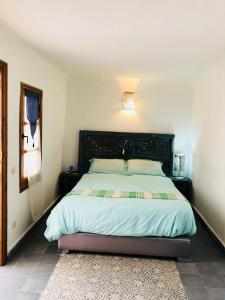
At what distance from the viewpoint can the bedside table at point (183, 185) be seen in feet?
16.0

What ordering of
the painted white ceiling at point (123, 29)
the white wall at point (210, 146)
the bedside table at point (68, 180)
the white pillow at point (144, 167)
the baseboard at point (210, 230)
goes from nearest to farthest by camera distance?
the painted white ceiling at point (123, 29), the baseboard at point (210, 230), the white wall at point (210, 146), the white pillow at point (144, 167), the bedside table at point (68, 180)

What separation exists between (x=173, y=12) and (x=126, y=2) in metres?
0.42

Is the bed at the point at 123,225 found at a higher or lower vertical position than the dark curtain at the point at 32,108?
lower

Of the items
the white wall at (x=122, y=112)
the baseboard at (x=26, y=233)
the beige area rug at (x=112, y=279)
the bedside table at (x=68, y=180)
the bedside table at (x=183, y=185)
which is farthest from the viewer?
the white wall at (x=122, y=112)

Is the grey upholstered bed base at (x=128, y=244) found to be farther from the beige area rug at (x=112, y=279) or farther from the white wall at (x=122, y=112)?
the white wall at (x=122, y=112)

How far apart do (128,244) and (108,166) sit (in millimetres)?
2013

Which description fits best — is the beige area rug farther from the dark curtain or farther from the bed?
the dark curtain

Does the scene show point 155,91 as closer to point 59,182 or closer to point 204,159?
point 204,159

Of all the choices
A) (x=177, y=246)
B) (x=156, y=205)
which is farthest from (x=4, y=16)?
(x=177, y=246)

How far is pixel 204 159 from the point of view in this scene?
4.31 meters

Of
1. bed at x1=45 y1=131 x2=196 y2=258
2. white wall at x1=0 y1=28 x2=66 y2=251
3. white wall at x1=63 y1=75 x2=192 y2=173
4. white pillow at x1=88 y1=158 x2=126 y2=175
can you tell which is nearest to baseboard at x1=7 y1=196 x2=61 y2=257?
white wall at x1=0 y1=28 x2=66 y2=251

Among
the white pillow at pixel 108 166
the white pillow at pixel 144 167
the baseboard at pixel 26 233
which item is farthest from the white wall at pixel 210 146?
the baseboard at pixel 26 233

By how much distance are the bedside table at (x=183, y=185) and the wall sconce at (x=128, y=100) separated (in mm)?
1648

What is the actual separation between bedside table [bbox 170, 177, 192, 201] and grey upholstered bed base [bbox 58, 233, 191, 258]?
196cm
